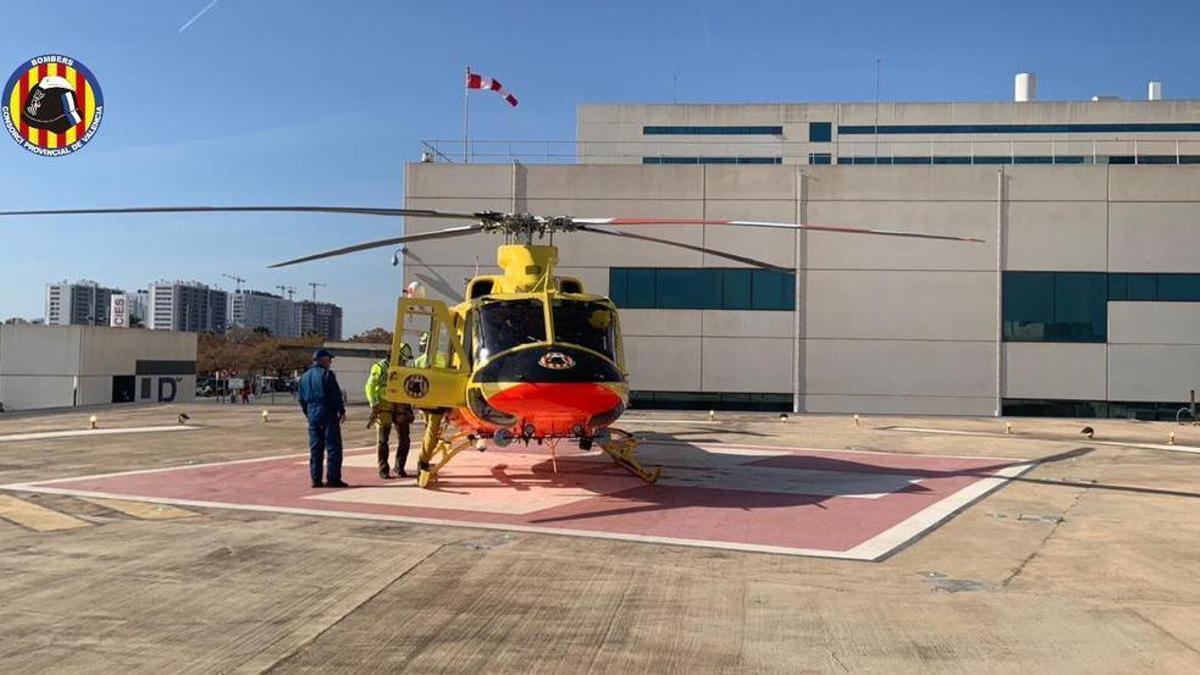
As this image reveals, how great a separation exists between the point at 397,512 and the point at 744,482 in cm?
550

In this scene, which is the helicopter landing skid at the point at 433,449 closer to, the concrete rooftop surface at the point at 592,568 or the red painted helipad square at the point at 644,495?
the red painted helipad square at the point at 644,495

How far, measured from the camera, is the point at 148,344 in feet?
142

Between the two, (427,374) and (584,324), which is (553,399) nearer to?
(584,324)

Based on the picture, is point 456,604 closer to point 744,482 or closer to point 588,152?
point 744,482

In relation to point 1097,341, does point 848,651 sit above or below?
below

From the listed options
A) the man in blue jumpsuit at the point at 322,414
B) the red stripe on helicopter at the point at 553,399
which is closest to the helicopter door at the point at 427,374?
the man in blue jumpsuit at the point at 322,414

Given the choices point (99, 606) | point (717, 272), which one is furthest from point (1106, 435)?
point (99, 606)

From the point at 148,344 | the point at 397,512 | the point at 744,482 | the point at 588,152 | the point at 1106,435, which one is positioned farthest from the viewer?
the point at 588,152

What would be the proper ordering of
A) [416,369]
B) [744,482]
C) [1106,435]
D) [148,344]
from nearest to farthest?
[416,369], [744,482], [1106,435], [148,344]

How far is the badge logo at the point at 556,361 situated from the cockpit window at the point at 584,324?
0.61m

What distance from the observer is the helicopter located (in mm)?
9820

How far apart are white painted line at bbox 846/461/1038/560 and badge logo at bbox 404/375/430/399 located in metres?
5.82

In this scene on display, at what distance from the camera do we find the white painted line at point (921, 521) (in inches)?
318

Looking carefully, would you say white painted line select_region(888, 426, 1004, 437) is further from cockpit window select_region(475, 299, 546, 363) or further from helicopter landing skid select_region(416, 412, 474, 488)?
cockpit window select_region(475, 299, 546, 363)
